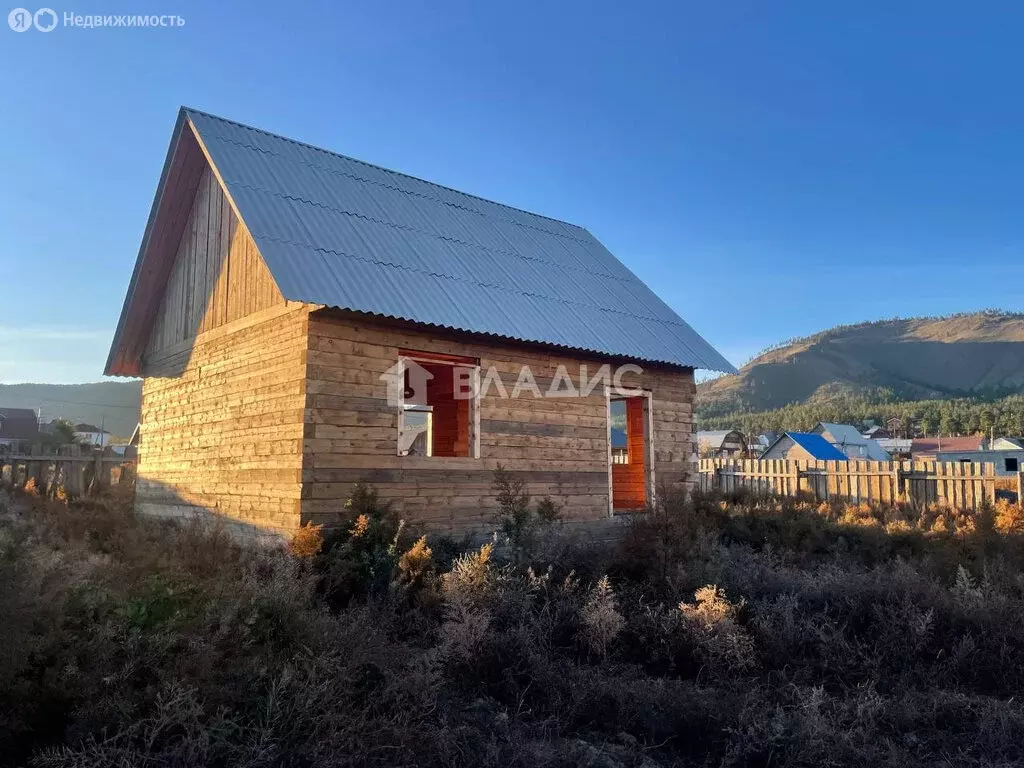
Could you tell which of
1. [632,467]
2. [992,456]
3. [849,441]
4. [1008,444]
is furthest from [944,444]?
[632,467]

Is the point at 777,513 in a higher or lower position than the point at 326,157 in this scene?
lower

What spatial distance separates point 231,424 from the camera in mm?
11703

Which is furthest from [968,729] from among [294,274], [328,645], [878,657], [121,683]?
[294,274]

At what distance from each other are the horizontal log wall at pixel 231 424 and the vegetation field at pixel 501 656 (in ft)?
3.24

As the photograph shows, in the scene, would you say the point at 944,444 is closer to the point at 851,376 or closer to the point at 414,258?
the point at 414,258

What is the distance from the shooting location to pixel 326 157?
14.4 meters

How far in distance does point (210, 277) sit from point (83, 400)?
117944mm

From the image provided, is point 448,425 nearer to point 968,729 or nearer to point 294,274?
point 294,274

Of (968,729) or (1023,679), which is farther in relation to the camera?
(1023,679)

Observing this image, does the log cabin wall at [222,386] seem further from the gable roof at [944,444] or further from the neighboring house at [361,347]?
the gable roof at [944,444]

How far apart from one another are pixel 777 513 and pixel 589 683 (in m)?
10.6

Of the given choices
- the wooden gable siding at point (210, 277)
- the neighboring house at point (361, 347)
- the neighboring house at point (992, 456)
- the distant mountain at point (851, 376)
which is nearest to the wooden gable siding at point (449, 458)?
the neighboring house at point (361, 347)

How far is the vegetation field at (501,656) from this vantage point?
4.29 meters

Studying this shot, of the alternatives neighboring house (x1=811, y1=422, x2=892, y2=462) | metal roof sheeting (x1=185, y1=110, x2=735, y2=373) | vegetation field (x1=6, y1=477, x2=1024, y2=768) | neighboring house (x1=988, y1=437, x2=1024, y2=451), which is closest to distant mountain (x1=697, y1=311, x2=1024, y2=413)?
neighboring house (x1=988, y1=437, x2=1024, y2=451)
